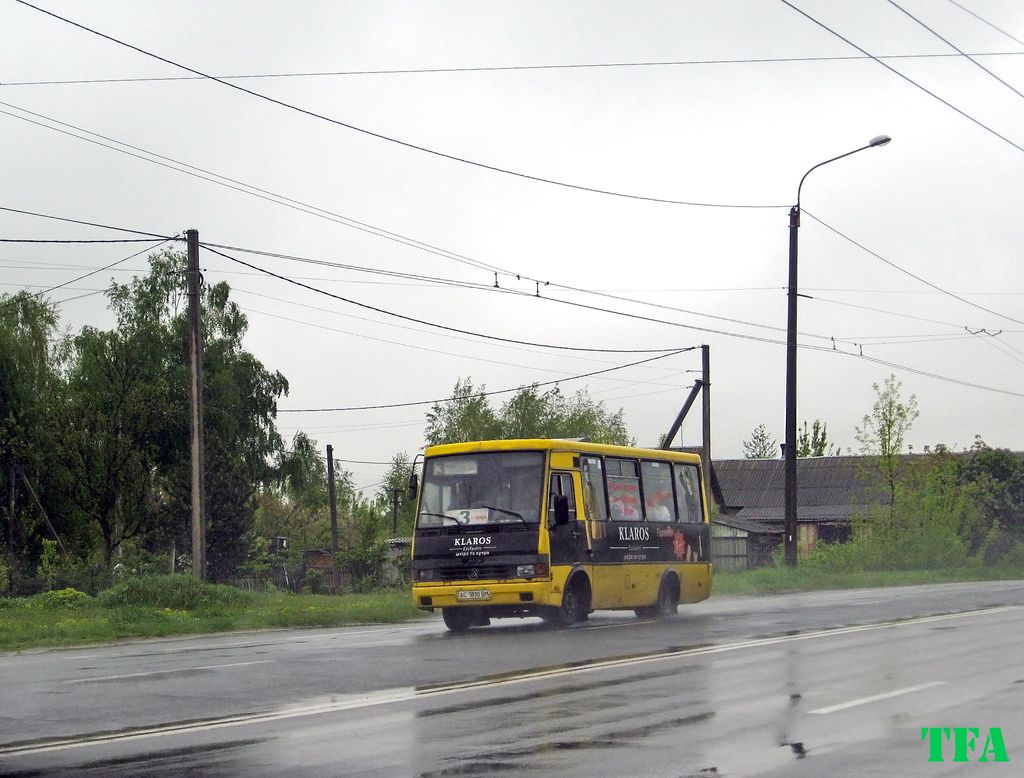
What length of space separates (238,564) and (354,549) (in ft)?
34.4

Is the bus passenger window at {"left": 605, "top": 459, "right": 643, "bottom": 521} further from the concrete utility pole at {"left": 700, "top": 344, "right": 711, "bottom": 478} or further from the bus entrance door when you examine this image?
the concrete utility pole at {"left": 700, "top": 344, "right": 711, "bottom": 478}

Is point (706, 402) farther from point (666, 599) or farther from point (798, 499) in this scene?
point (798, 499)

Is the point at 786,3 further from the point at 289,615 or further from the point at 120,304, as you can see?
the point at 120,304

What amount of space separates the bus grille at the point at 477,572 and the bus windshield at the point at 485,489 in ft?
2.24

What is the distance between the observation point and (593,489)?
2227 cm

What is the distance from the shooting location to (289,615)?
24938mm

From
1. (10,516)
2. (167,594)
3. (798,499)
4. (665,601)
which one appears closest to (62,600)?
(167,594)

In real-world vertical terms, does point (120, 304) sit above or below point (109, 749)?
above

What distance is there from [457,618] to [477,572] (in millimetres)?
1063

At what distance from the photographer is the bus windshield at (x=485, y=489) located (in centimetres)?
2094

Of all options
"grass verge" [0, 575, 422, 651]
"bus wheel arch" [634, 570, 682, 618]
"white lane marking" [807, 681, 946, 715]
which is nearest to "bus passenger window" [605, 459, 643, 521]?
"bus wheel arch" [634, 570, 682, 618]

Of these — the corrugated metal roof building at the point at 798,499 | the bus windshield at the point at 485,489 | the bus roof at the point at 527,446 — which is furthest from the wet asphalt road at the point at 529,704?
the corrugated metal roof building at the point at 798,499

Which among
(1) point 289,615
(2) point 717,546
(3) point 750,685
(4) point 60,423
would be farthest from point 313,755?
(2) point 717,546

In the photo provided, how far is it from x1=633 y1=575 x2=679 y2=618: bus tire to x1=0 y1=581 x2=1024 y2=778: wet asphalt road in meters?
4.99
